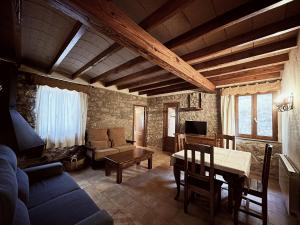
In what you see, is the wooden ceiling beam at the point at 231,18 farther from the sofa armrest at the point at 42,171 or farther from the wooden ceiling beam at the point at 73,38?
the sofa armrest at the point at 42,171

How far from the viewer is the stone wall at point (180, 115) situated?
13.9 feet

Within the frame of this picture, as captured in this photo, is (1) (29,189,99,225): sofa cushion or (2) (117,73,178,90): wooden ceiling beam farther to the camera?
(2) (117,73,178,90): wooden ceiling beam

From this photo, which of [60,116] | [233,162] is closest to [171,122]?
[233,162]

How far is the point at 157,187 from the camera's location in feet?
8.69

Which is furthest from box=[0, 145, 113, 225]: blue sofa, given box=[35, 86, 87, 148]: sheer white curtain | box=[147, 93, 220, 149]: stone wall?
box=[147, 93, 220, 149]: stone wall

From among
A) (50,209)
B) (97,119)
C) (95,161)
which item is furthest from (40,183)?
(97,119)

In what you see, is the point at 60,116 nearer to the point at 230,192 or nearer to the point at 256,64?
the point at 230,192

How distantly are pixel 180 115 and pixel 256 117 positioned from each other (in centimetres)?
223

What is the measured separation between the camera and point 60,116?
3.45 meters

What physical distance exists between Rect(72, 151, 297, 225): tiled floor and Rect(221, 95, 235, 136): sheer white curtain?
1.43 m

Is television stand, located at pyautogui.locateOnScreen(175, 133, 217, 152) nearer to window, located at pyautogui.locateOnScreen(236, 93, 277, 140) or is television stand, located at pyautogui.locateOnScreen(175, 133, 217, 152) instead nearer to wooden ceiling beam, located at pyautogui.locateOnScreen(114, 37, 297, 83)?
window, located at pyautogui.locateOnScreen(236, 93, 277, 140)

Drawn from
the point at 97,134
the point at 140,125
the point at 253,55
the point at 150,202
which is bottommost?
the point at 150,202

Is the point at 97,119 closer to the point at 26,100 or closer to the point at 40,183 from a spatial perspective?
the point at 26,100

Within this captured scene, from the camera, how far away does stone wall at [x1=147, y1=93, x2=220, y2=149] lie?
13.9 feet
